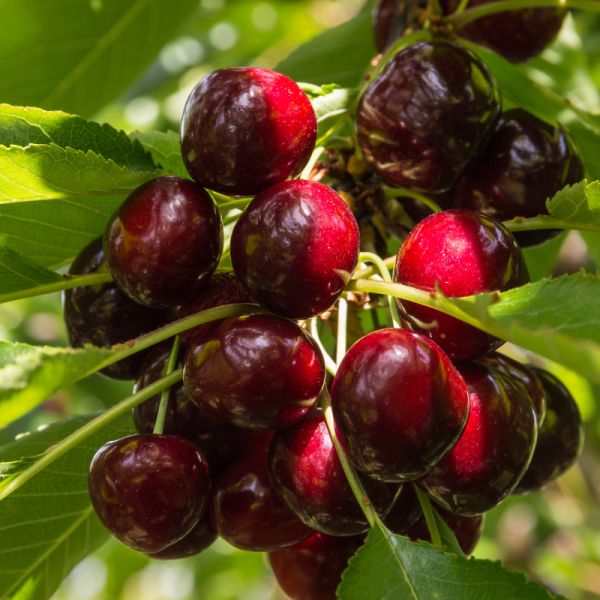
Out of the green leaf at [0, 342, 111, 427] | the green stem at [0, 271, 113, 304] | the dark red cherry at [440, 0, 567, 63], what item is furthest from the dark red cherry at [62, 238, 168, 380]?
the dark red cherry at [440, 0, 567, 63]

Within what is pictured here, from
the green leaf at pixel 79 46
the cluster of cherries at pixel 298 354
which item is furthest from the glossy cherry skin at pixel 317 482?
the green leaf at pixel 79 46

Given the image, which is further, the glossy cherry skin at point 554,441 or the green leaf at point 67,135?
the glossy cherry skin at point 554,441

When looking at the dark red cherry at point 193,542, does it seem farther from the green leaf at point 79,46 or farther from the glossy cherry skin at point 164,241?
the green leaf at point 79,46

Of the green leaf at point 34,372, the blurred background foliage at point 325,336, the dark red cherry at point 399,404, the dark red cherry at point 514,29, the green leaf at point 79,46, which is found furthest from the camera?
the blurred background foliage at point 325,336

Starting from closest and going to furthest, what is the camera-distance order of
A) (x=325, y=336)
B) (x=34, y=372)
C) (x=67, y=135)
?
(x=34, y=372) → (x=67, y=135) → (x=325, y=336)

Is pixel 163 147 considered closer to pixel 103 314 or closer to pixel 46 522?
pixel 103 314

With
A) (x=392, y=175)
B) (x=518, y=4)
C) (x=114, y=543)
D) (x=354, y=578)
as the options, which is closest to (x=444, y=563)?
(x=354, y=578)

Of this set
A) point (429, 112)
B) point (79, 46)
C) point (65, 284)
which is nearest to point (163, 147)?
point (65, 284)

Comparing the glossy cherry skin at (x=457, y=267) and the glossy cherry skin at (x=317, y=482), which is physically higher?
the glossy cherry skin at (x=457, y=267)
